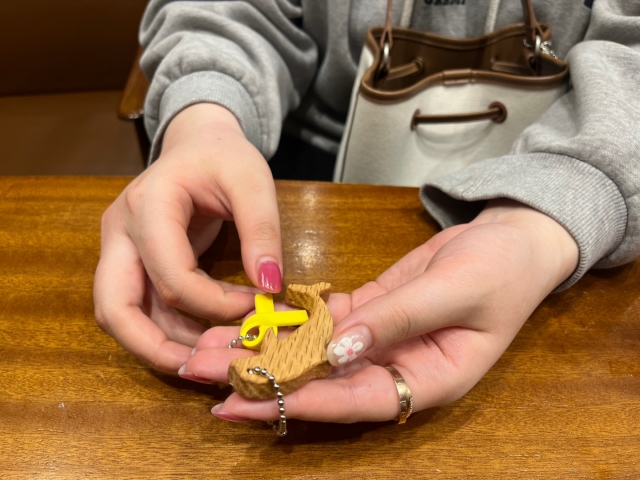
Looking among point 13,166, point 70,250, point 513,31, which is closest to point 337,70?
point 513,31

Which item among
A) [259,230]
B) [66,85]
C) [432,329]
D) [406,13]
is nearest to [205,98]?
[259,230]

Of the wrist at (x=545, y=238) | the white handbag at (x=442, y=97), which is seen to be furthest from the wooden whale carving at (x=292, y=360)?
the white handbag at (x=442, y=97)

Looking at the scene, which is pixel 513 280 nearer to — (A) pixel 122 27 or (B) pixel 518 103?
(B) pixel 518 103

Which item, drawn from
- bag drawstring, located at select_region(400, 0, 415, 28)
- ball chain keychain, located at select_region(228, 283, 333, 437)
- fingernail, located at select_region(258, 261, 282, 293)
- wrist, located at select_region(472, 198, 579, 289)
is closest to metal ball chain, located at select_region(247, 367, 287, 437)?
ball chain keychain, located at select_region(228, 283, 333, 437)

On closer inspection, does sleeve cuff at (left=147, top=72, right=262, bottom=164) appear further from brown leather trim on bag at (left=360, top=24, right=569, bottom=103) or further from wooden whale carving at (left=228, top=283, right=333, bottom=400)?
wooden whale carving at (left=228, top=283, right=333, bottom=400)

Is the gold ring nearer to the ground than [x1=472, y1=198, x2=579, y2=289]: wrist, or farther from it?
nearer to the ground

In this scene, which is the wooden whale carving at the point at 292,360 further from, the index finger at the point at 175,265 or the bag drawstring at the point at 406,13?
the bag drawstring at the point at 406,13
